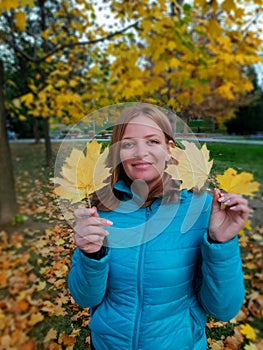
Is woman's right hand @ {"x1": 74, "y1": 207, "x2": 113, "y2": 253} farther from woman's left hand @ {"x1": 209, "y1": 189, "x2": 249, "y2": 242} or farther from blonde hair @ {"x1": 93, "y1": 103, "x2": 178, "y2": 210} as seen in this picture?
woman's left hand @ {"x1": 209, "y1": 189, "x2": 249, "y2": 242}

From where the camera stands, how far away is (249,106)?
279 inches

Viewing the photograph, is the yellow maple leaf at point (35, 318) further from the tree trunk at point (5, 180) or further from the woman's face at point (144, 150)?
the tree trunk at point (5, 180)

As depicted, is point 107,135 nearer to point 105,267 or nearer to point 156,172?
point 156,172

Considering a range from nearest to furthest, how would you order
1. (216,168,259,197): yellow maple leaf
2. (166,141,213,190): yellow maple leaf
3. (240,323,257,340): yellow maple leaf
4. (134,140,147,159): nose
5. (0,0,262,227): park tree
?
1. (216,168,259,197): yellow maple leaf
2. (166,141,213,190): yellow maple leaf
3. (134,140,147,159): nose
4. (240,323,257,340): yellow maple leaf
5. (0,0,262,227): park tree

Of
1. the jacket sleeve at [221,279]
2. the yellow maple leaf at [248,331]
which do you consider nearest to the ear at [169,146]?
the jacket sleeve at [221,279]

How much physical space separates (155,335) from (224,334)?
0.67 metres

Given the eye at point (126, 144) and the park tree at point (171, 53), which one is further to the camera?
the park tree at point (171, 53)

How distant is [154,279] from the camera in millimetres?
884

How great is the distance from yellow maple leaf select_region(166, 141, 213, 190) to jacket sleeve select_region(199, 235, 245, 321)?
169mm

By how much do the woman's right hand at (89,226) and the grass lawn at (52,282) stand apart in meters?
0.16

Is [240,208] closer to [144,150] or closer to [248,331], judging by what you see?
[144,150]

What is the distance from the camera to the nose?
787 millimetres

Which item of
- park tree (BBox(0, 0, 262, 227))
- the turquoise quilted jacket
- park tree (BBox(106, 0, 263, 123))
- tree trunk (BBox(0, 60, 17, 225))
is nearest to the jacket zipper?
the turquoise quilted jacket

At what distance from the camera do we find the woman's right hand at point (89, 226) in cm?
67
